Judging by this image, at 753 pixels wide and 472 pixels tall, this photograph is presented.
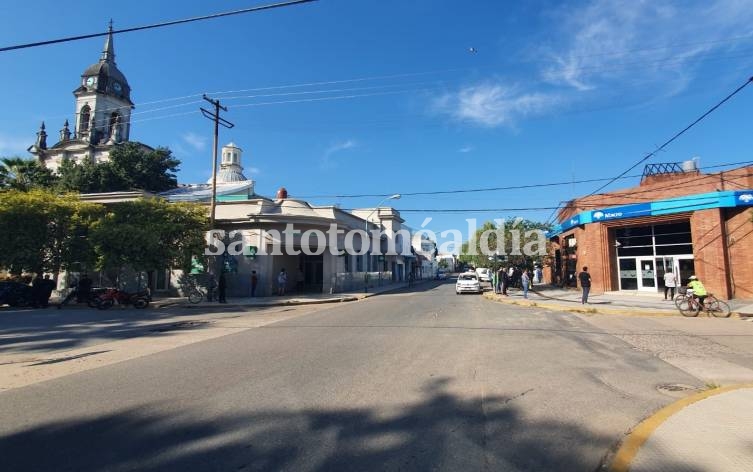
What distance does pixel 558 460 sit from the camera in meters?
4.13

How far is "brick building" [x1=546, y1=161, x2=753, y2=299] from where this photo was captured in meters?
21.6

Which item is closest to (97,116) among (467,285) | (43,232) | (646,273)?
(43,232)

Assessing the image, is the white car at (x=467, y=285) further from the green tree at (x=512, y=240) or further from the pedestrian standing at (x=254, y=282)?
the pedestrian standing at (x=254, y=282)

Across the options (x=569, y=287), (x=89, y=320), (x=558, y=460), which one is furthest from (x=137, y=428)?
(x=569, y=287)

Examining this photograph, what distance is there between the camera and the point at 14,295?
22922mm

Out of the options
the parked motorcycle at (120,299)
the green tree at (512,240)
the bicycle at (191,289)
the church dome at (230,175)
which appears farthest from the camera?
the church dome at (230,175)

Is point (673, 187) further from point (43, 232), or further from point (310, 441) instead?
point (43, 232)

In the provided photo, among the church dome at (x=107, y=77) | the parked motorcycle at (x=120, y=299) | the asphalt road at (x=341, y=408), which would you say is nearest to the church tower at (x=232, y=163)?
the church dome at (x=107, y=77)

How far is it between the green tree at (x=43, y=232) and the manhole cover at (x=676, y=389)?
26.7 m

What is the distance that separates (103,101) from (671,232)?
73.4 metres

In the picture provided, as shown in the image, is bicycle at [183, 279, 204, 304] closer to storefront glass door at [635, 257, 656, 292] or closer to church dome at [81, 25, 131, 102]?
storefront glass door at [635, 257, 656, 292]

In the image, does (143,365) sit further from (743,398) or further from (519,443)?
(743,398)

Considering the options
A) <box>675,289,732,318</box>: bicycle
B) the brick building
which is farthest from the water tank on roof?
<box>675,289,732,318</box>: bicycle

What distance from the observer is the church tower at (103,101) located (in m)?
65.8
